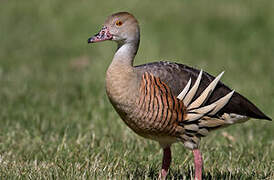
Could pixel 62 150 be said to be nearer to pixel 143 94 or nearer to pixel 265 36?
pixel 143 94

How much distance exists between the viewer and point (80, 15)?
15.2 meters

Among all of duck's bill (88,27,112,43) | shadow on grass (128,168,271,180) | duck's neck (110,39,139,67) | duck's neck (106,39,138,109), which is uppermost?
duck's bill (88,27,112,43)

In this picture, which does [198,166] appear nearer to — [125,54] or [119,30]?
[125,54]

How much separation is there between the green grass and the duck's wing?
2.23 feet

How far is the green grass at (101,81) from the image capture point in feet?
19.4

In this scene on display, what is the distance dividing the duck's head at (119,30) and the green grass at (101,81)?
54.5 inches

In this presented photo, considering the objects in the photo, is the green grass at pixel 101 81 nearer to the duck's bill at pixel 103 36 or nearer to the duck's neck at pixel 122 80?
the duck's neck at pixel 122 80

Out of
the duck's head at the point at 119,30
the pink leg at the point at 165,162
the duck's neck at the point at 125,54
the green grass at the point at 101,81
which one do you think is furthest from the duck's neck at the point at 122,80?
the pink leg at the point at 165,162

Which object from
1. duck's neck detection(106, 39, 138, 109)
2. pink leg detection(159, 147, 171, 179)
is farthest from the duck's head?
pink leg detection(159, 147, 171, 179)

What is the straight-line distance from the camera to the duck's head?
5191mm

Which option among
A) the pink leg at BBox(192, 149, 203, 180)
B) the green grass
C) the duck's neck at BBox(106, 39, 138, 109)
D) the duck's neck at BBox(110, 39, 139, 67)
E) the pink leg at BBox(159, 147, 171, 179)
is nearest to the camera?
the duck's neck at BBox(106, 39, 138, 109)

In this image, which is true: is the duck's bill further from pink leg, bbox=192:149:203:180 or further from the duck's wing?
pink leg, bbox=192:149:203:180

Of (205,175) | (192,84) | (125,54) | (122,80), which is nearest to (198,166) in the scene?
(205,175)

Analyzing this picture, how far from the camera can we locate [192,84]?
17.3 feet
